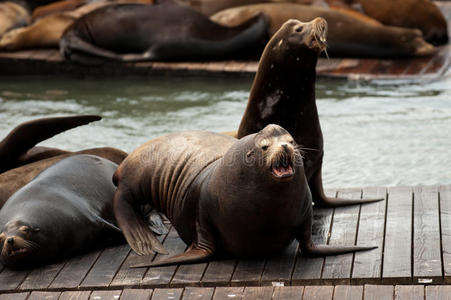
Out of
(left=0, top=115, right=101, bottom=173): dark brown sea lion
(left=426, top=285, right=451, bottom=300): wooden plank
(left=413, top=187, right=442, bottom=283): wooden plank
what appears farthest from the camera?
(left=0, top=115, right=101, bottom=173): dark brown sea lion

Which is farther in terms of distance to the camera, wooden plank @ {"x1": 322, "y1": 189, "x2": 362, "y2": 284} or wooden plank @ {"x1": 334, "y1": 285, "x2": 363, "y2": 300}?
wooden plank @ {"x1": 322, "y1": 189, "x2": 362, "y2": 284}

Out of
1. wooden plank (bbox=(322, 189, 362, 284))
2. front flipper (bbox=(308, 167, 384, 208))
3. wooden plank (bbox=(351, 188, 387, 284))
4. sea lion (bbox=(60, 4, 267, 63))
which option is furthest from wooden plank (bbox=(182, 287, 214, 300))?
sea lion (bbox=(60, 4, 267, 63))

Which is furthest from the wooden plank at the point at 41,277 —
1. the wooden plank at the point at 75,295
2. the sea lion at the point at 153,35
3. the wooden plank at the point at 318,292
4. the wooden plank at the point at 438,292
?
the sea lion at the point at 153,35

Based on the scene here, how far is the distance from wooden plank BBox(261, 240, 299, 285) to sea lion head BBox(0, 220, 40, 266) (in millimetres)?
1112

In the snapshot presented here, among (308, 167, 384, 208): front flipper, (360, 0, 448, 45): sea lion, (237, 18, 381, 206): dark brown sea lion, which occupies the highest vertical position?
(237, 18, 381, 206): dark brown sea lion

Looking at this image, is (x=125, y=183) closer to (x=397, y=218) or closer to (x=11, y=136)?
(x=11, y=136)

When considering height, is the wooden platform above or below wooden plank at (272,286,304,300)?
below

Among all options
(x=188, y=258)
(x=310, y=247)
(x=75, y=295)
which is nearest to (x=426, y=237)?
(x=310, y=247)

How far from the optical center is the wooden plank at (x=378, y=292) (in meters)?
3.38

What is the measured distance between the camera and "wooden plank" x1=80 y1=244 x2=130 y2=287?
376cm

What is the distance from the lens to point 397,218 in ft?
14.1

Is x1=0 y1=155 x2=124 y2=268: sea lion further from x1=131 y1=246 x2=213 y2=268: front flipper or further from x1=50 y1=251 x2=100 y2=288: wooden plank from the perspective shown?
x1=131 y1=246 x2=213 y2=268: front flipper

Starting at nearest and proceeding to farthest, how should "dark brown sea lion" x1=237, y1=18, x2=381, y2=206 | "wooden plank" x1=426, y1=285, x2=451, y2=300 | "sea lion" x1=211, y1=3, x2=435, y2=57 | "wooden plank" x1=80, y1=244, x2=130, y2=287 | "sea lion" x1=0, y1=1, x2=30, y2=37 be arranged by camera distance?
"wooden plank" x1=426, y1=285, x2=451, y2=300 → "wooden plank" x1=80, y1=244, x2=130, y2=287 → "dark brown sea lion" x1=237, y1=18, x2=381, y2=206 → "sea lion" x1=211, y1=3, x2=435, y2=57 → "sea lion" x1=0, y1=1, x2=30, y2=37

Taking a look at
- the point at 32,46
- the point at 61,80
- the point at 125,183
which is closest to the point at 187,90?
the point at 61,80
